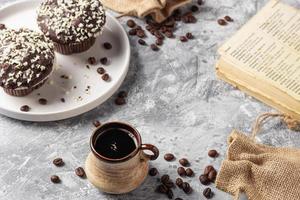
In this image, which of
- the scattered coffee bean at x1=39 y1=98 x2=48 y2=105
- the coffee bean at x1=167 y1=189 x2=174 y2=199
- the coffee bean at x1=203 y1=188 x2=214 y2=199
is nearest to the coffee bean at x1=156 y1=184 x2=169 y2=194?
the coffee bean at x1=167 y1=189 x2=174 y2=199

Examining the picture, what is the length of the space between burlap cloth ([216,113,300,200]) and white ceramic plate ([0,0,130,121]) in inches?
19.0

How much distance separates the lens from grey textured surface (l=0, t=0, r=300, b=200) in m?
1.72

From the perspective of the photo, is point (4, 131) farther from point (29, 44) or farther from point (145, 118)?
point (145, 118)

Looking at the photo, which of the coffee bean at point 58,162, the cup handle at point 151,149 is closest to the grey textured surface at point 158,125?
the coffee bean at point 58,162

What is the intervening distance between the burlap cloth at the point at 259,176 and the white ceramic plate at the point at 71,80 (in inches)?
19.0

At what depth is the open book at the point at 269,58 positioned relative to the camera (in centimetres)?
190

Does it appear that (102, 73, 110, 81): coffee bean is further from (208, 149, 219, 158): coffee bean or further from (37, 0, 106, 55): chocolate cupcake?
(208, 149, 219, 158): coffee bean

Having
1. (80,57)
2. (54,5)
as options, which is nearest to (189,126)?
(80,57)

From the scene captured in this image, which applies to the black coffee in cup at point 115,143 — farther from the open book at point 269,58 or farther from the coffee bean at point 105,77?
the open book at point 269,58

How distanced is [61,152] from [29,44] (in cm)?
35

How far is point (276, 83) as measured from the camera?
1897mm

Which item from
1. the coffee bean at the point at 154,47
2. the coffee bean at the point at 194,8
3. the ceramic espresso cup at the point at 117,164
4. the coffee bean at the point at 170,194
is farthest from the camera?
the coffee bean at the point at 194,8

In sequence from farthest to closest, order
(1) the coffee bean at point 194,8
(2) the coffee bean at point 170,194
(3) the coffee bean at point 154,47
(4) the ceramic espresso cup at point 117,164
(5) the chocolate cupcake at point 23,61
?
(1) the coffee bean at point 194,8 < (3) the coffee bean at point 154,47 < (5) the chocolate cupcake at point 23,61 < (2) the coffee bean at point 170,194 < (4) the ceramic espresso cup at point 117,164

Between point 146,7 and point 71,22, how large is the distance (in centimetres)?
31
